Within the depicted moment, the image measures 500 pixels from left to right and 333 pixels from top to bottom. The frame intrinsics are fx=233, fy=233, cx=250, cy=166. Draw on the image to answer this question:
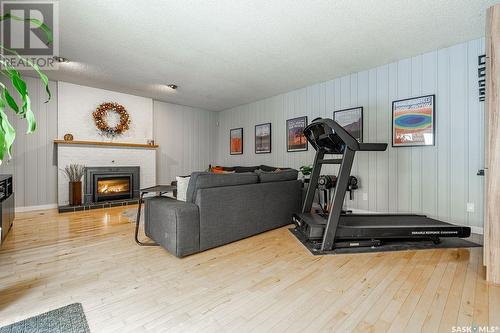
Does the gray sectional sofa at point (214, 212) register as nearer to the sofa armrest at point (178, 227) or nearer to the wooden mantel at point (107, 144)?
the sofa armrest at point (178, 227)

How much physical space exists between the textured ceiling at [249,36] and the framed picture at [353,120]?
677mm

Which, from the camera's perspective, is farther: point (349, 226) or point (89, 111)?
point (89, 111)

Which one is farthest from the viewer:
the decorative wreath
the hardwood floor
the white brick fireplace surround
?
the decorative wreath

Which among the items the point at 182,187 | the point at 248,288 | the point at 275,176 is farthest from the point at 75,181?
the point at 248,288

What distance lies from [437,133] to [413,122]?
34 centimetres

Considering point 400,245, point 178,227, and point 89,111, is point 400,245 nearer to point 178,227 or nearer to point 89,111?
point 178,227

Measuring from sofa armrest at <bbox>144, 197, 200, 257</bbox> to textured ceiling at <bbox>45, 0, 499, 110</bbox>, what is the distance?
2.02m

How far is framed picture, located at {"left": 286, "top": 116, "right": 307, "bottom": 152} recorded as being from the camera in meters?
4.89

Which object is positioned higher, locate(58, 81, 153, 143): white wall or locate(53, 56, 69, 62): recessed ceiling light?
locate(53, 56, 69, 62): recessed ceiling light

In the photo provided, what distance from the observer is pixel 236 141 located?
21.3 ft

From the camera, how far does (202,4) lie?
2.32 m

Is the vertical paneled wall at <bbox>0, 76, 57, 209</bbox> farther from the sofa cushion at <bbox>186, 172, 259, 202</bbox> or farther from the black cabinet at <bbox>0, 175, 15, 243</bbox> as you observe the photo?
the sofa cushion at <bbox>186, 172, 259, 202</bbox>

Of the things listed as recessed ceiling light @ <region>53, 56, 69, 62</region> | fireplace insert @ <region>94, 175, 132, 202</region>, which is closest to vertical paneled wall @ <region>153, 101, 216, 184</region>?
fireplace insert @ <region>94, 175, 132, 202</region>

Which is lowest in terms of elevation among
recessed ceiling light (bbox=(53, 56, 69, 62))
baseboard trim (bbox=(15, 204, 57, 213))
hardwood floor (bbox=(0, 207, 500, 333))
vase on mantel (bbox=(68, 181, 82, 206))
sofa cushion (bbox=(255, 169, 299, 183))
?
hardwood floor (bbox=(0, 207, 500, 333))
